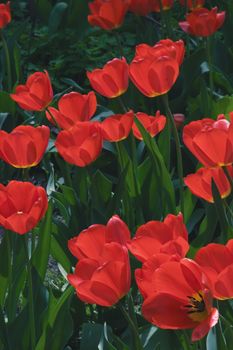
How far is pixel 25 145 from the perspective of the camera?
171 cm

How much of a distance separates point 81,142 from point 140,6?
134 centimetres

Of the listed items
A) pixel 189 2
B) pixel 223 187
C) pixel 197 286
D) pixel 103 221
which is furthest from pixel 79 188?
pixel 189 2

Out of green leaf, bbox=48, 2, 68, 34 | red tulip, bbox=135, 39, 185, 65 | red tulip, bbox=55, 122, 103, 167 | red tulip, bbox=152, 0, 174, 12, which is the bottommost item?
green leaf, bbox=48, 2, 68, 34

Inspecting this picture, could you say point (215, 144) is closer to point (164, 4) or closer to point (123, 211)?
point (123, 211)

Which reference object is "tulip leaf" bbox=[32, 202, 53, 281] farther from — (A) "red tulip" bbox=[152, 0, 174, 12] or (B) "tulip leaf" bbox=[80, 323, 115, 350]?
(A) "red tulip" bbox=[152, 0, 174, 12]

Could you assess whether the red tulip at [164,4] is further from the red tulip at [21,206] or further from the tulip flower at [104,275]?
the tulip flower at [104,275]

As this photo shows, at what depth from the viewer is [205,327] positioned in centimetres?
102

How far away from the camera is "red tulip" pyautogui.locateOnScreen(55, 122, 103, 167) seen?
175cm

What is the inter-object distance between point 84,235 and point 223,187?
0.43 meters

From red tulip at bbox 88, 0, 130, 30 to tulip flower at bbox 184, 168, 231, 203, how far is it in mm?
1271

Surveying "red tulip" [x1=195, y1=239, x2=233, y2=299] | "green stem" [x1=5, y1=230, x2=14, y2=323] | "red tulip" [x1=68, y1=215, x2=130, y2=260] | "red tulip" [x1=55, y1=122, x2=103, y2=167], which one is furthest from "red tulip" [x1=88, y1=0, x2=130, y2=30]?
"red tulip" [x1=195, y1=239, x2=233, y2=299]

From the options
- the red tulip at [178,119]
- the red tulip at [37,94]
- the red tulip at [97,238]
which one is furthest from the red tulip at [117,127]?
the red tulip at [178,119]

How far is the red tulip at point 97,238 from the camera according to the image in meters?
1.20

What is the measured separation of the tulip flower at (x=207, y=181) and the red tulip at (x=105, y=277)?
42 cm
